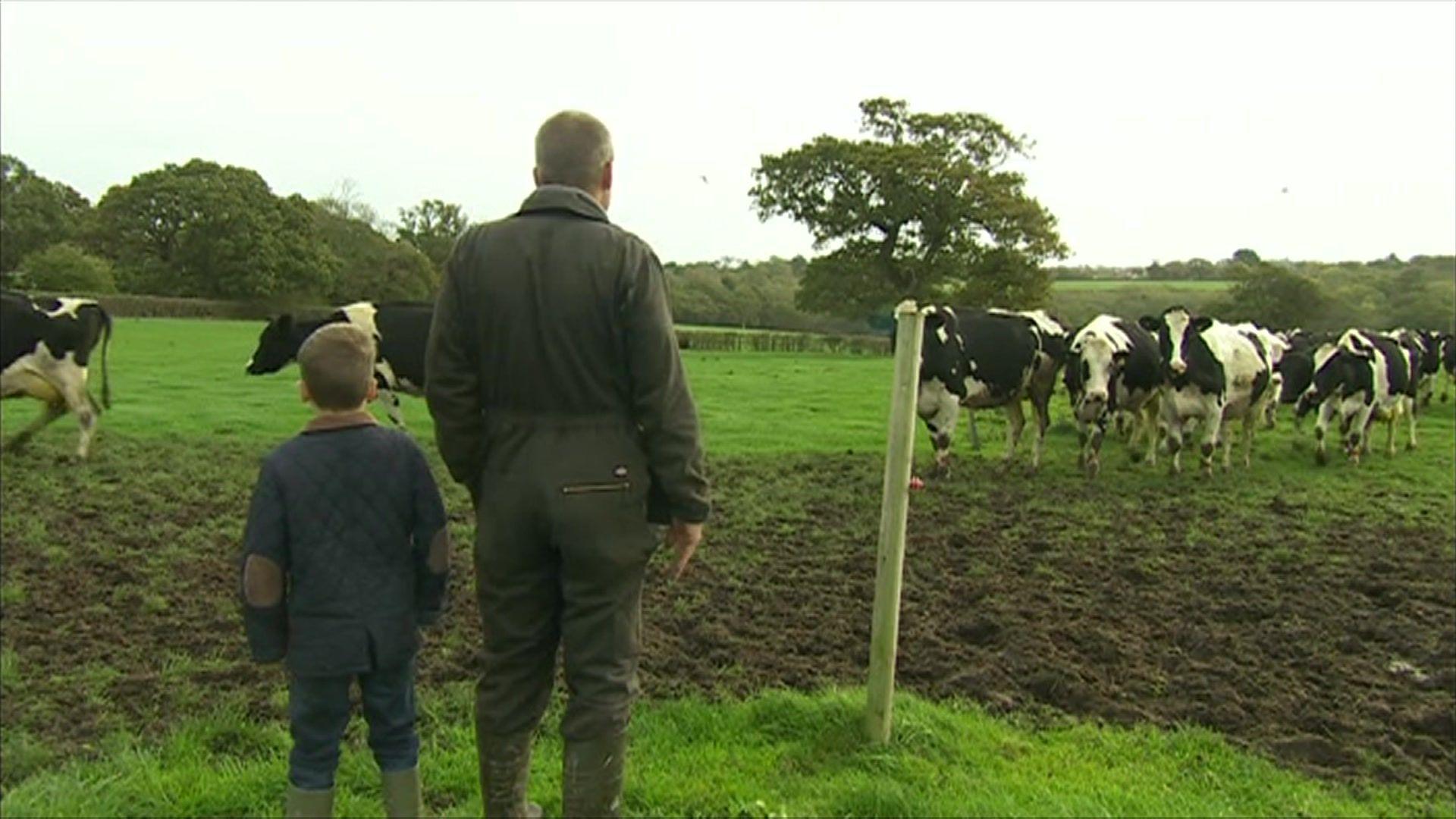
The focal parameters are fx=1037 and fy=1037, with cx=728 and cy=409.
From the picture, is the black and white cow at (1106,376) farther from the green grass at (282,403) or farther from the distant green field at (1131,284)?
the distant green field at (1131,284)

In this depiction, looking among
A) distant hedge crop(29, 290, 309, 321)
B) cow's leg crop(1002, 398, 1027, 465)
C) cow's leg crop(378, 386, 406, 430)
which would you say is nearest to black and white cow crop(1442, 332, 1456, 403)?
cow's leg crop(1002, 398, 1027, 465)

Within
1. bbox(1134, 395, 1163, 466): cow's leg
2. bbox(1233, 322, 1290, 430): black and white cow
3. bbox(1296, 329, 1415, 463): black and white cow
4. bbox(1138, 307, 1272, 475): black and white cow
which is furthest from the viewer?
bbox(1296, 329, 1415, 463): black and white cow

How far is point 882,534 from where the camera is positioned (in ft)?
14.2

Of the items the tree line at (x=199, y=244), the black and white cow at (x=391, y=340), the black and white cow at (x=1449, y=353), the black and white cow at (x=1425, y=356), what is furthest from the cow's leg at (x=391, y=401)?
the tree line at (x=199, y=244)

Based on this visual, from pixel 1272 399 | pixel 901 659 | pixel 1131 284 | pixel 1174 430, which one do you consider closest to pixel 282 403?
pixel 1174 430

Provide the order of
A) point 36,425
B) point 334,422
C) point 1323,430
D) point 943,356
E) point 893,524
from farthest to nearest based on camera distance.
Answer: point 1323,430 < point 943,356 < point 36,425 < point 893,524 < point 334,422

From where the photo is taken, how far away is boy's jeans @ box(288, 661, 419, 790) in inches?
127

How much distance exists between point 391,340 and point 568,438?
10857 millimetres

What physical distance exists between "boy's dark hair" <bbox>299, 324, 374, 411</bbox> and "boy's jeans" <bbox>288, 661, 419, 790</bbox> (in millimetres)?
864

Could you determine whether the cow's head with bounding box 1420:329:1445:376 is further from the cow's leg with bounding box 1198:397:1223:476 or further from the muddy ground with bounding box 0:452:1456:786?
the muddy ground with bounding box 0:452:1456:786

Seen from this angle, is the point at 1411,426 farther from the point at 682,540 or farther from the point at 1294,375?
the point at 682,540

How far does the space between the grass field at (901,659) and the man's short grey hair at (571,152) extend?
2.21m

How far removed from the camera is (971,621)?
6.44 meters

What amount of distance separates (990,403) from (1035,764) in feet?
31.0
